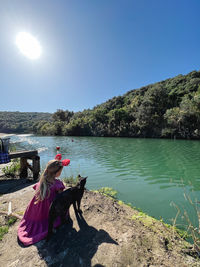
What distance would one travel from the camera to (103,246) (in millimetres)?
1896

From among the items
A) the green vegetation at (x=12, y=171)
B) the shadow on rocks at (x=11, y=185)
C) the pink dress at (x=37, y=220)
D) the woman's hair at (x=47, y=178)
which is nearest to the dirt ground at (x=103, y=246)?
the pink dress at (x=37, y=220)

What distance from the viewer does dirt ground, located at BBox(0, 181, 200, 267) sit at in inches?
65.6

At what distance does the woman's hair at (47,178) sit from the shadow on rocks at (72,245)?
0.68 metres

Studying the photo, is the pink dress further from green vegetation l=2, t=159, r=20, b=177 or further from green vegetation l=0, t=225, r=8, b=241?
green vegetation l=2, t=159, r=20, b=177

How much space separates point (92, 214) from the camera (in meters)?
2.75

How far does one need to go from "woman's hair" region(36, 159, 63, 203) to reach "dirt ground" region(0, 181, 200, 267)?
0.70m

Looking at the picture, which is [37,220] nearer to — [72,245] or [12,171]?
[72,245]

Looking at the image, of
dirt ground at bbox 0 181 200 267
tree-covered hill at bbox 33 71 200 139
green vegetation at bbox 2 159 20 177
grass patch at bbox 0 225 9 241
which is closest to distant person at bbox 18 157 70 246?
dirt ground at bbox 0 181 200 267

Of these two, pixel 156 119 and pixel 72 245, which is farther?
pixel 156 119

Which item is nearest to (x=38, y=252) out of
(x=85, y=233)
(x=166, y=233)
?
(x=85, y=233)

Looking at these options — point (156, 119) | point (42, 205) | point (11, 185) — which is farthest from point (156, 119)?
point (42, 205)

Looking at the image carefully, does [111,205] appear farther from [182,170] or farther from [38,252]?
[182,170]

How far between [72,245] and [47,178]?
1.07 m

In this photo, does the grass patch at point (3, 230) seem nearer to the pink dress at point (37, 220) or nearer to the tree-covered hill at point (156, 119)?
the pink dress at point (37, 220)
